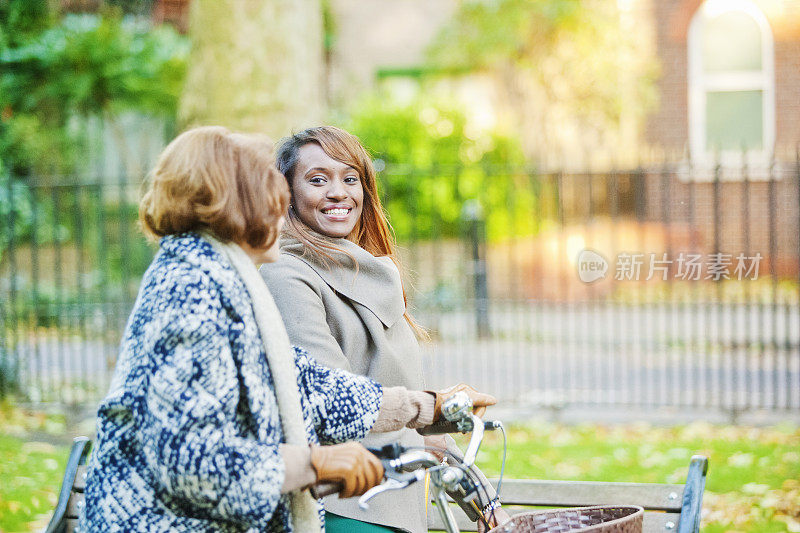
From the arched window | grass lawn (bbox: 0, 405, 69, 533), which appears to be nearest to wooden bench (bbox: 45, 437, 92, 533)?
grass lawn (bbox: 0, 405, 69, 533)

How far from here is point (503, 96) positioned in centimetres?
1447

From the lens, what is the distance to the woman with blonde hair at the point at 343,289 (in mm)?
2371

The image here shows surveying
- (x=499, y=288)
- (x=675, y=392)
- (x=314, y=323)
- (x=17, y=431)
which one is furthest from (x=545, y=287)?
(x=314, y=323)

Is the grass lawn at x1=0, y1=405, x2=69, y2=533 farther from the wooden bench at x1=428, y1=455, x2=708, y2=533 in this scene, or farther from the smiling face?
the smiling face

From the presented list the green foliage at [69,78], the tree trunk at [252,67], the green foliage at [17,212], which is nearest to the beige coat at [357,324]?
the tree trunk at [252,67]

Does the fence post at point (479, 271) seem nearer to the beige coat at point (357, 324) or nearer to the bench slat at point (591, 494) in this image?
the bench slat at point (591, 494)

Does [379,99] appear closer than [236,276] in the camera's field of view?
No

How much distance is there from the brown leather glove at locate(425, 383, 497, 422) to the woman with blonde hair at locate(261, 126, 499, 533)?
132mm

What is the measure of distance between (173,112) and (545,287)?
23.6ft

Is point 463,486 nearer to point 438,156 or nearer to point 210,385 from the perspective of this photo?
point 210,385

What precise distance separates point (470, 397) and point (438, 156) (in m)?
10.2

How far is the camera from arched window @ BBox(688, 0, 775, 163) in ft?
45.0

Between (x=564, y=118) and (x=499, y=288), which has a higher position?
(x=564, y=118)

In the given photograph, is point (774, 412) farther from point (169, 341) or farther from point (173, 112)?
point (173, 112)
